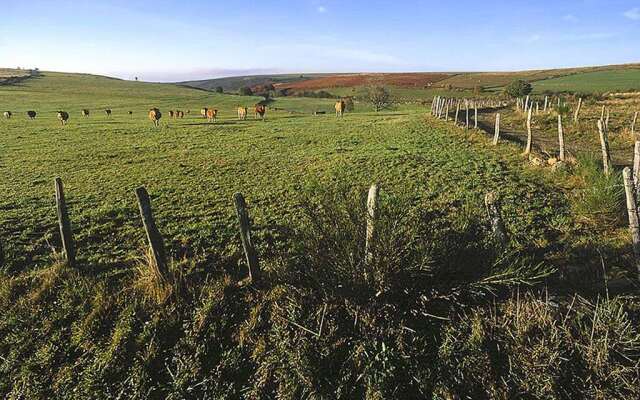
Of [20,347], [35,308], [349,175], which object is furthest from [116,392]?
[349,175]

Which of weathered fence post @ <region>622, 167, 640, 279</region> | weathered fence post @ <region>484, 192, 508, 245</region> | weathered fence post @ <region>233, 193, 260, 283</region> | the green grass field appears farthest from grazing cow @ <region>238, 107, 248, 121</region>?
weathered fence post @ <region>622, 167, 640, 279</region>

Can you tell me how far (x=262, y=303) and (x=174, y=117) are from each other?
123ft

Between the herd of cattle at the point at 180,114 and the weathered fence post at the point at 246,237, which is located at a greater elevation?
the herd of cattle at the point at 180,114

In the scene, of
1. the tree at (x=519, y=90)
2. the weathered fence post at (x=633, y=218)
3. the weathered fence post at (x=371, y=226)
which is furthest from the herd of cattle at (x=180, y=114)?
the tree at (x=519, y=90)

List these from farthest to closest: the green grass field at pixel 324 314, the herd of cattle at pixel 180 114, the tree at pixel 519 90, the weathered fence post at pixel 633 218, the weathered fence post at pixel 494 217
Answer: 1. the tree at pixel 519 90
2. the herd of cattle at pixel 180 114
3. the weathered fence post at pixel 494 217
4. the weathered fence post at pixel 633 218
5. the green grass field at pixel 324 314

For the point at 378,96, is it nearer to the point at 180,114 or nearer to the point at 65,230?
the point at 180,114

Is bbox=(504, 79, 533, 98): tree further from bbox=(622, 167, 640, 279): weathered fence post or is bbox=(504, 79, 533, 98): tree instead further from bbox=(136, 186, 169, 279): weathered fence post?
bbox=(136, 186, 169, 279): weathered fence post

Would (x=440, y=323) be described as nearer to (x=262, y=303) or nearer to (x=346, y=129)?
(x=262, y=303)

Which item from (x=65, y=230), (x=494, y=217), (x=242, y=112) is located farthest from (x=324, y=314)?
(x=242, y=112)

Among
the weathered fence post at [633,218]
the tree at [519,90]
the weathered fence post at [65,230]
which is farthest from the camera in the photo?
the tree at [519,90]

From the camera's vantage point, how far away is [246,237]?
207 inches

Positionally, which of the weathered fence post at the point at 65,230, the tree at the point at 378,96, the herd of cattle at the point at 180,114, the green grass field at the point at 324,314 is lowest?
the green grass field at the point at 324,314

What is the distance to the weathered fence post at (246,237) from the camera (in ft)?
16.9

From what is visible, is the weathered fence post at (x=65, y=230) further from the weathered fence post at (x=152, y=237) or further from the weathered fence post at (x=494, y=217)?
the weathered fence post at (x=494, y=217)
